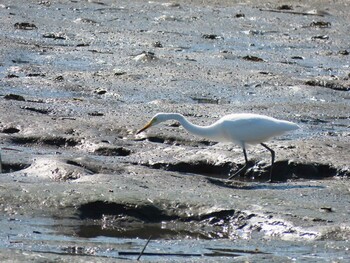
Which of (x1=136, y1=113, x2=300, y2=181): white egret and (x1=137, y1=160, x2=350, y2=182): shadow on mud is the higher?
(x1=136, y1=113, x2=300, y2=181): white egret

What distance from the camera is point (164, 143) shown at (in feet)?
34.0

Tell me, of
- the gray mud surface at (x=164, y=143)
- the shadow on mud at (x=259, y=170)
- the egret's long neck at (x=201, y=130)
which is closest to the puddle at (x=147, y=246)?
the gray mud surface at (x=164, y=143)

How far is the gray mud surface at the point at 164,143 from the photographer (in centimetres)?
709

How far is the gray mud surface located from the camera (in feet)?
23.2

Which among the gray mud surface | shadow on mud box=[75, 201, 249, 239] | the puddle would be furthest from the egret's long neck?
the puddle

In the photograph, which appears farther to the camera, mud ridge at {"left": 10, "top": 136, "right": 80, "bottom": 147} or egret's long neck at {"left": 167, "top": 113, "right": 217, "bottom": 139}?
mud ridge at {"left": 10, "top": 136, "right": 80, "bottom": 147}

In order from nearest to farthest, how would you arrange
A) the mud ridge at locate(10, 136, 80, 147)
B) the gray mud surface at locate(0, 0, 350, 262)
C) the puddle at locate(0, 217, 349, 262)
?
the puddle at locate(0, 217, 349, 262) → the gray mud surface at locate(0, 0, 350, 262) → the mud ridge at locate(10, 136, 80, 147)

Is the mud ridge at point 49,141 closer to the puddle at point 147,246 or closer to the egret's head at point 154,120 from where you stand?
the egret's head at point 154,120

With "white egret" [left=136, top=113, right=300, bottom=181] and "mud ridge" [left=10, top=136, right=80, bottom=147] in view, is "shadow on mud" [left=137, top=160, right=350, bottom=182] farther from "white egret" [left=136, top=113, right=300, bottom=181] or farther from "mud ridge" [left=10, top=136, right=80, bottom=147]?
"mud ridge" [left=10, top=136, right=80, bottom=147]

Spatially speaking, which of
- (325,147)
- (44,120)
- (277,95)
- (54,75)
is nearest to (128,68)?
(54,75)

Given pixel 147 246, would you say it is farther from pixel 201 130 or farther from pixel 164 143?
pixel 164 143

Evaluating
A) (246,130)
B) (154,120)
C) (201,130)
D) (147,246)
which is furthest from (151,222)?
(154,120)

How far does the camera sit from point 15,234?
6.91m

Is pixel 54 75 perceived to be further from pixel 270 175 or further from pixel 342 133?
pixel 270 175
